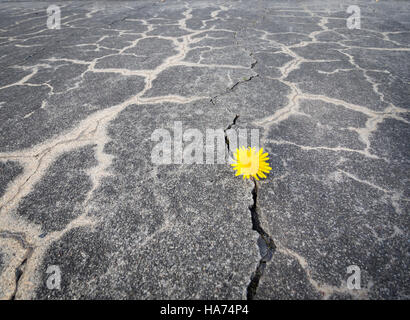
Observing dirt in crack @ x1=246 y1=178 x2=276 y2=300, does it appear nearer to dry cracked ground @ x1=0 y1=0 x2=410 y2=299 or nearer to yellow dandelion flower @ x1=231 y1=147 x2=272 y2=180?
dry cracked ground @ x1=0 y1=0 x2=410 y2=299

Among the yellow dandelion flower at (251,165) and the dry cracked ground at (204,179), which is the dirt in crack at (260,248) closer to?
the dry cracked ground at (204,179)

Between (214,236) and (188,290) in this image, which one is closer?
(188,290)

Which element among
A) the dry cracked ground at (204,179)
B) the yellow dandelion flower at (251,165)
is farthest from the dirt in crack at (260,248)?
the yellow dandelion flower at (251,165)

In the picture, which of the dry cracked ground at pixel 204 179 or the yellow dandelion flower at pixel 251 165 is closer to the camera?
the dry cracked ground at pixel 204 179

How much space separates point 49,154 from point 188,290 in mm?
1159

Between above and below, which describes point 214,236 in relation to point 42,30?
below

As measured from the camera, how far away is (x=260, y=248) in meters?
0.92

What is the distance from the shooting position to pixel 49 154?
137cm

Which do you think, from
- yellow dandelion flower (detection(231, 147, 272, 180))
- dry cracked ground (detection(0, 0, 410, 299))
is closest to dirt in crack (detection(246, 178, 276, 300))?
dry cracked ground (detection(0, 0, 410, 299))

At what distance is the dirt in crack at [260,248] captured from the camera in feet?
2.65

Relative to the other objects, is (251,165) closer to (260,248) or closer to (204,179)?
(204,179)
